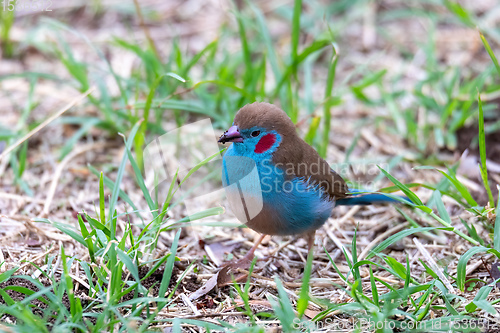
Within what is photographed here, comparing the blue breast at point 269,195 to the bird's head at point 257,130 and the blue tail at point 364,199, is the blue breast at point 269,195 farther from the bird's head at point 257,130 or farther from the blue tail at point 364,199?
the blue tail at point 364,199

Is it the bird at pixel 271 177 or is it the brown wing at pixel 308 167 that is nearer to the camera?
the bird at pixel 271 177

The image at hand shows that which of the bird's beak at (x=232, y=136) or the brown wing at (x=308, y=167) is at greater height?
the bird's beak at (x=232, y=136)

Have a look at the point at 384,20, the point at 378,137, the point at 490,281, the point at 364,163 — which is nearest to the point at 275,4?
the point at 384,20

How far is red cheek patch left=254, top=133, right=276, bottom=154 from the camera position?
10.6ft

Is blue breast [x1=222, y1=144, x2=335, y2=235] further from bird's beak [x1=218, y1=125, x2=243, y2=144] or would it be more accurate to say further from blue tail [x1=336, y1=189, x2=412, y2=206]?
blue tail [x1=336, y1=189, x2=412, y2=206]

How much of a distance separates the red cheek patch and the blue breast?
0.17ft

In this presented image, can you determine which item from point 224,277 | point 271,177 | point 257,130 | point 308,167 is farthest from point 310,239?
point 257,130

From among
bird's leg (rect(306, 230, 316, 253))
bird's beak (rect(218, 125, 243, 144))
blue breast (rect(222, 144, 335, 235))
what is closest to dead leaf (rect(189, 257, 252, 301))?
blue breast (rect(222, 144, 335, 235))

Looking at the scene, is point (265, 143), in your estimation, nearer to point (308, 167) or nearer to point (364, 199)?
point (308, 167)

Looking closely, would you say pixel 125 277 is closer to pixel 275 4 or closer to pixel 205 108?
pixel 205 108

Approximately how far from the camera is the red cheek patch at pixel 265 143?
3225 millimetres

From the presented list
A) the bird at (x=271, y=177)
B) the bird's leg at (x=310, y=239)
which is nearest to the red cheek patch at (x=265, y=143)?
the bird at (x=271, y=177)

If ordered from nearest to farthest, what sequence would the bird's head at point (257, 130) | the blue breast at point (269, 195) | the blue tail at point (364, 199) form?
the blue breast at point (269, 195)
the bird's head at point (257, 130)
the blue tail at point (364, 199)

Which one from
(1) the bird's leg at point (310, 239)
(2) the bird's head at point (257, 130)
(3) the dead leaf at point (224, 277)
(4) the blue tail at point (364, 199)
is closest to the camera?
(3) the dead leaf at point (224, 277)
